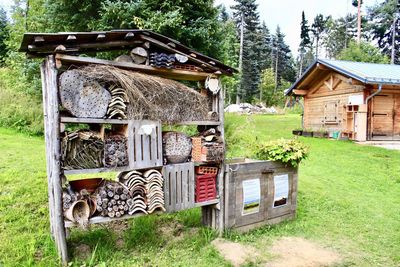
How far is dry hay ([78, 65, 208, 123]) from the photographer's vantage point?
128 inches

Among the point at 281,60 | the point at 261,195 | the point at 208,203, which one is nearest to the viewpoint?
the point at 208,203

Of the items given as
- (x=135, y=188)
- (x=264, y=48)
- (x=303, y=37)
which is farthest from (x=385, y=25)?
(x=135, y=188)

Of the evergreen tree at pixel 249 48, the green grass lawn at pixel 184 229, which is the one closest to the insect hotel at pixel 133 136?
the green grass lawn at pixel 184 229

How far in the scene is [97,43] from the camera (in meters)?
3.34

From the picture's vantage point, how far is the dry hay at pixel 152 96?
3.25 meters

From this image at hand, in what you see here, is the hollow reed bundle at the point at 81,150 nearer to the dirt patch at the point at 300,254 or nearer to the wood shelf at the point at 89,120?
the wood shelf at the point at 89,120

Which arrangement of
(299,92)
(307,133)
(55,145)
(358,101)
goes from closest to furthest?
1. (55,145)
2. (358,101)
3. (307,133)
4. (299,92)

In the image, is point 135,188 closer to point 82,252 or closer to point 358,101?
point 82,252

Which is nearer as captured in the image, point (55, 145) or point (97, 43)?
point (55, 145)

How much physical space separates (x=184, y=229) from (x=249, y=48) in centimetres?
3247

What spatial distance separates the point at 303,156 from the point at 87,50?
11.0ft

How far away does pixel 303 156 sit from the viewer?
15.5ft

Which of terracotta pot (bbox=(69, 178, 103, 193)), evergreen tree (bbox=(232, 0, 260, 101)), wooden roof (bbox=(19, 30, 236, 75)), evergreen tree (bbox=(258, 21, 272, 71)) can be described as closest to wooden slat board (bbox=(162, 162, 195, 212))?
terracotta pot (bbox=(69, 178, 103, 193))

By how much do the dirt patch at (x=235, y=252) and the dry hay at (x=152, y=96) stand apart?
5.34 ft
